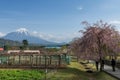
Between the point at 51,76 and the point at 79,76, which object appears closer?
the point at 51,76

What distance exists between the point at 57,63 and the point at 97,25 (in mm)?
8853

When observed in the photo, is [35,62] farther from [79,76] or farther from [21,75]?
[79,76]

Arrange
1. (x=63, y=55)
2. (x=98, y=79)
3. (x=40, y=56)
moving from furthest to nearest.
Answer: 1. (x=63, y=55)
2. (x=40, y=56)
3. (x=98, y=79)

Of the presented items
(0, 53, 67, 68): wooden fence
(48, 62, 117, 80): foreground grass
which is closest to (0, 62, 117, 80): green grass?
(48, 62, 117, 80): foreground grass

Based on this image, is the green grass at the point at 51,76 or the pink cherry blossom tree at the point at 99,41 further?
the pink cherry blossom tree at the point at 99,41

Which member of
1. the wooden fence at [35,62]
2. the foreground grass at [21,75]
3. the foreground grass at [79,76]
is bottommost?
the foreground grass at [79,76]

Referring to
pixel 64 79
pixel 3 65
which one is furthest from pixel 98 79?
pixel 3 65

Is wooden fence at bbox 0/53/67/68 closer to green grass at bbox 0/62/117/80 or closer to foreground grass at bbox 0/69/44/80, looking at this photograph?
green grass at bbox 0/62/117/80

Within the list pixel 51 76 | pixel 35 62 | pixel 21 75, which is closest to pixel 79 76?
pixel 51 76

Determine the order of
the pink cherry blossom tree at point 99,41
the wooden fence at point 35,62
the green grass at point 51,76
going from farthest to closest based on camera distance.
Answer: the wooden fence at point 35,62 → the pink cherry blossom tree at point 99,41 → the green grass at point 51,76

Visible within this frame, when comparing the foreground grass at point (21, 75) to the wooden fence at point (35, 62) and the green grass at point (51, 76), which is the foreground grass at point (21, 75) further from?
the wooden fence at point (35, 62)

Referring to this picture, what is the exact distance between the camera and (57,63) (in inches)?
1496

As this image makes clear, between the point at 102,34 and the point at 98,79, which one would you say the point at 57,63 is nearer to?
the point at 102,34

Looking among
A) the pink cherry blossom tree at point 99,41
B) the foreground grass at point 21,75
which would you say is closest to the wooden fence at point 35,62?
the pink cherry blossom tree at point 99,41
